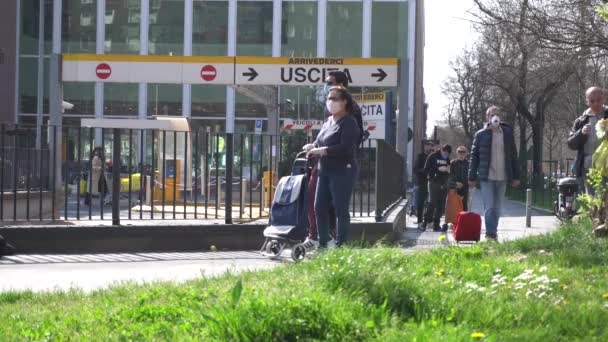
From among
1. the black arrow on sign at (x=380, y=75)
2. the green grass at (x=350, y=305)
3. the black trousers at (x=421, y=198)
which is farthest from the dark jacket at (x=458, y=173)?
the green grass at (x=350, y=305)

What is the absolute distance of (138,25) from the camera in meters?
46.4

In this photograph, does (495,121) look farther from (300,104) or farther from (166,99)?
(166,99)

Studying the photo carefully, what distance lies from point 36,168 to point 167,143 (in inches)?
83.4

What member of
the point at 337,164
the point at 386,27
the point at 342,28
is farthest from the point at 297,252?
the point at 342,28

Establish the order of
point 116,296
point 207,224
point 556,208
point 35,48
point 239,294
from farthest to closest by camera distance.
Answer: point 35,48
point 556,208
point 207,224
point 116,296
point 239,294

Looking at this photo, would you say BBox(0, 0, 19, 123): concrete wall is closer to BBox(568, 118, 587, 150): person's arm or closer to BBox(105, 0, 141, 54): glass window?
BBox(105, 0, 141, 54): glass window

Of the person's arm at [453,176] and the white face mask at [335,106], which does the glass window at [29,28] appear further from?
the white face mask at [335,106]

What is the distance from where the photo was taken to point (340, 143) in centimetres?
913

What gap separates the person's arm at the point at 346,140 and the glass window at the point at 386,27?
36866mm

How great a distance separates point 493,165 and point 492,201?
451 millimetres

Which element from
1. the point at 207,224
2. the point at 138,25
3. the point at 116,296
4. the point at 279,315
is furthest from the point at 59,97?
the point at 138,25

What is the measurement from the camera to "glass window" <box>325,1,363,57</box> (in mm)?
46156

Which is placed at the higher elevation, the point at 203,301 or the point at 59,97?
the point at 59,97

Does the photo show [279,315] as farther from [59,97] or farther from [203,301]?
[59,97]
